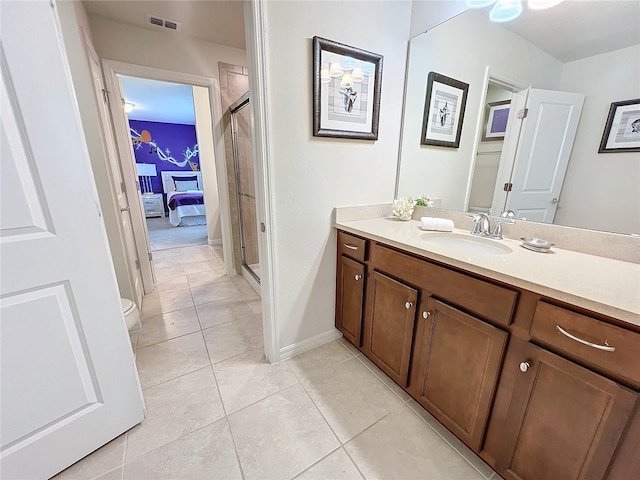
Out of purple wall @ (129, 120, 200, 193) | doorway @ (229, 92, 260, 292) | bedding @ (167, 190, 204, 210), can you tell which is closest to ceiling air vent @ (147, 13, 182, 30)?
doorway @ (229, 92, 260, 292)

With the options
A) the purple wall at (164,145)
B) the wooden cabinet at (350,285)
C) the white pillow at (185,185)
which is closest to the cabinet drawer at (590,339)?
the wooden cabinet at (350,285)

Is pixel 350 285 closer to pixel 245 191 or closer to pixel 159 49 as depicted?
pixel 245 191

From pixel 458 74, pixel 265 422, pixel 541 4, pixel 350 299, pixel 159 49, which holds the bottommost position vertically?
pixel 265 422

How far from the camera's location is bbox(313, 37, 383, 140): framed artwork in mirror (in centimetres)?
139

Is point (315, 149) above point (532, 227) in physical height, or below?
above

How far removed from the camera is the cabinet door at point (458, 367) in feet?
3.14

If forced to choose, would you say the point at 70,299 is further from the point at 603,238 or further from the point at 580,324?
the point at 603,238

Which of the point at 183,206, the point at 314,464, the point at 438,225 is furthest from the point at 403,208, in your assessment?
the point at 183,206

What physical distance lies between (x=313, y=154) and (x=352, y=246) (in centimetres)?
59

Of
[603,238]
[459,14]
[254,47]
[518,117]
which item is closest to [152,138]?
[254,47]

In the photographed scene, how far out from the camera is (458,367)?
1064mm

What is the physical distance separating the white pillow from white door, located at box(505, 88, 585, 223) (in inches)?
281

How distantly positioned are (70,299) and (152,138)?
23.2 feet

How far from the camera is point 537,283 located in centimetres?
78
